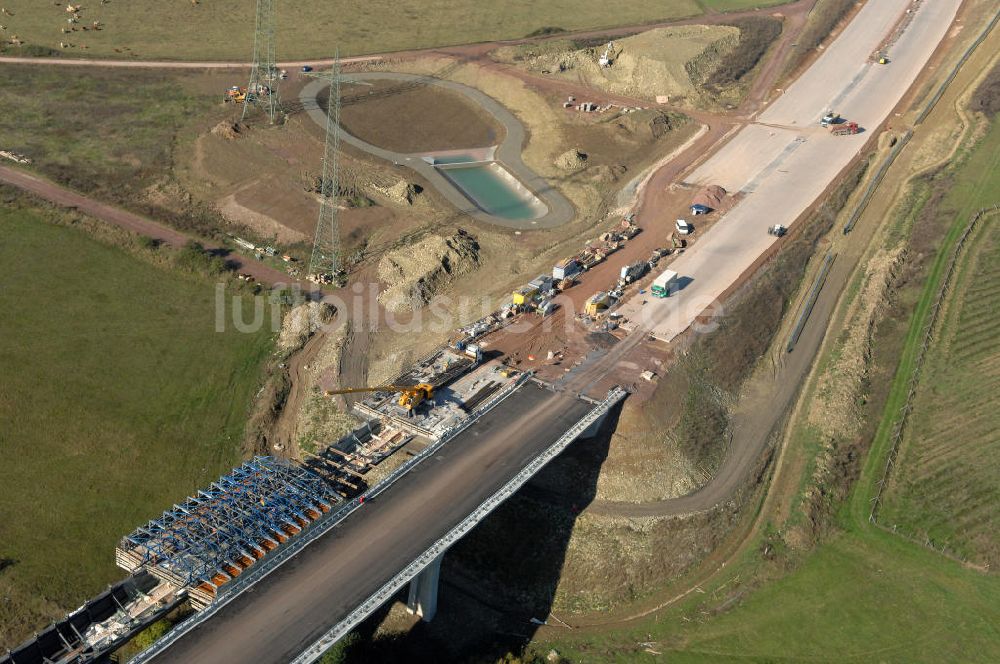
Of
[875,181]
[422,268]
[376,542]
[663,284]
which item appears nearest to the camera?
[376,542]

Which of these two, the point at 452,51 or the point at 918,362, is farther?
the point at 452,51

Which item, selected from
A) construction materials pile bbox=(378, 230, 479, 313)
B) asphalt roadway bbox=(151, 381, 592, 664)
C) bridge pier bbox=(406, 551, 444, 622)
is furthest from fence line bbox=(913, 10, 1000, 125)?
bridge pier bbox=(406, 551, 444, 622)

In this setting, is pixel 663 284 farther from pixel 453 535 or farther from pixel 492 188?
pixel 453 535

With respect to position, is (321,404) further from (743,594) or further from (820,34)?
(820,34)

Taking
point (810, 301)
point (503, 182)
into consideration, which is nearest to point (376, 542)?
point (810, 301)

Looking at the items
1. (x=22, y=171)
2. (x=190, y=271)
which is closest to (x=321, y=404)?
(x=190, y=271)

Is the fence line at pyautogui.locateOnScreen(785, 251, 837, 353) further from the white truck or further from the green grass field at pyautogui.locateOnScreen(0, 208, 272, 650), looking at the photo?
the green grass field at pyautogui.locateOnScreen(0, 208, 272, 650)
